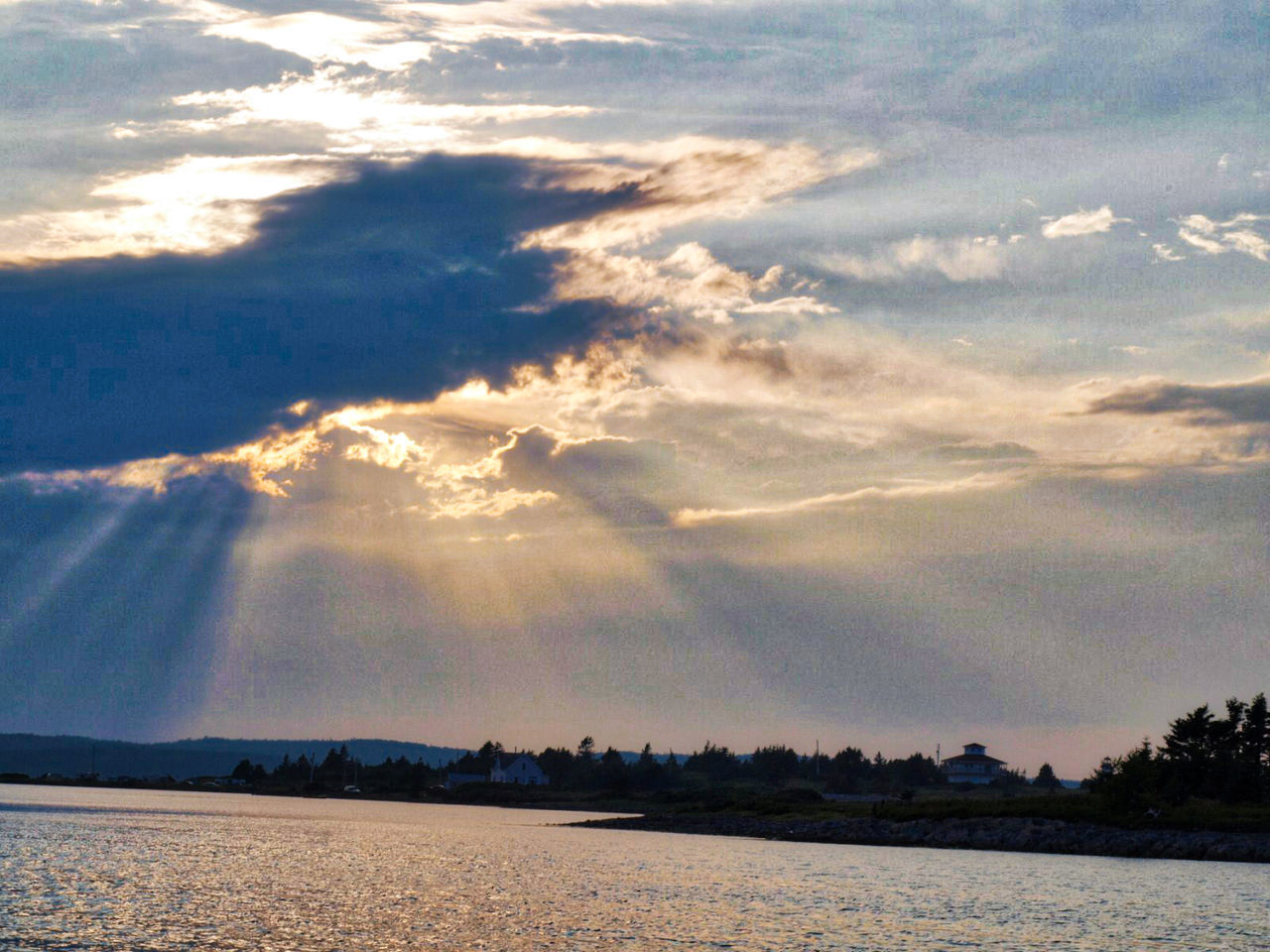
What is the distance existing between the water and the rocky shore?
5.71 metres

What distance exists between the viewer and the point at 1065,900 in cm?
7856

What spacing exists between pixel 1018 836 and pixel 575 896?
246 feet

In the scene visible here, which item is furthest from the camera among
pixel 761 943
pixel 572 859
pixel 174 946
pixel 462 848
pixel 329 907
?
pixel 462 848

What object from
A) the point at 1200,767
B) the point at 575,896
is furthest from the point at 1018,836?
the point at 575,896

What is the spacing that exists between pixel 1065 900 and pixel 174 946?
5517 cm

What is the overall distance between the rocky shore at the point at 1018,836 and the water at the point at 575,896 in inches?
225

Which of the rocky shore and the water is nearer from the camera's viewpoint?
the water

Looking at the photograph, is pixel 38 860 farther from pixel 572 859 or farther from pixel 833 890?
pixel 833 890

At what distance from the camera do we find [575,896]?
7388cm

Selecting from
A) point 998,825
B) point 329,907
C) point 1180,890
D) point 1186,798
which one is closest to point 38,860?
point 329,907

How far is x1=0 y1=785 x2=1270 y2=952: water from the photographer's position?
181 feet

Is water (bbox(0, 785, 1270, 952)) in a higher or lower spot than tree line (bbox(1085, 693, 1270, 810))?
lower

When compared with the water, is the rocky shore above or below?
above

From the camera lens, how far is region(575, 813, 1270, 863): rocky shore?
120 m
